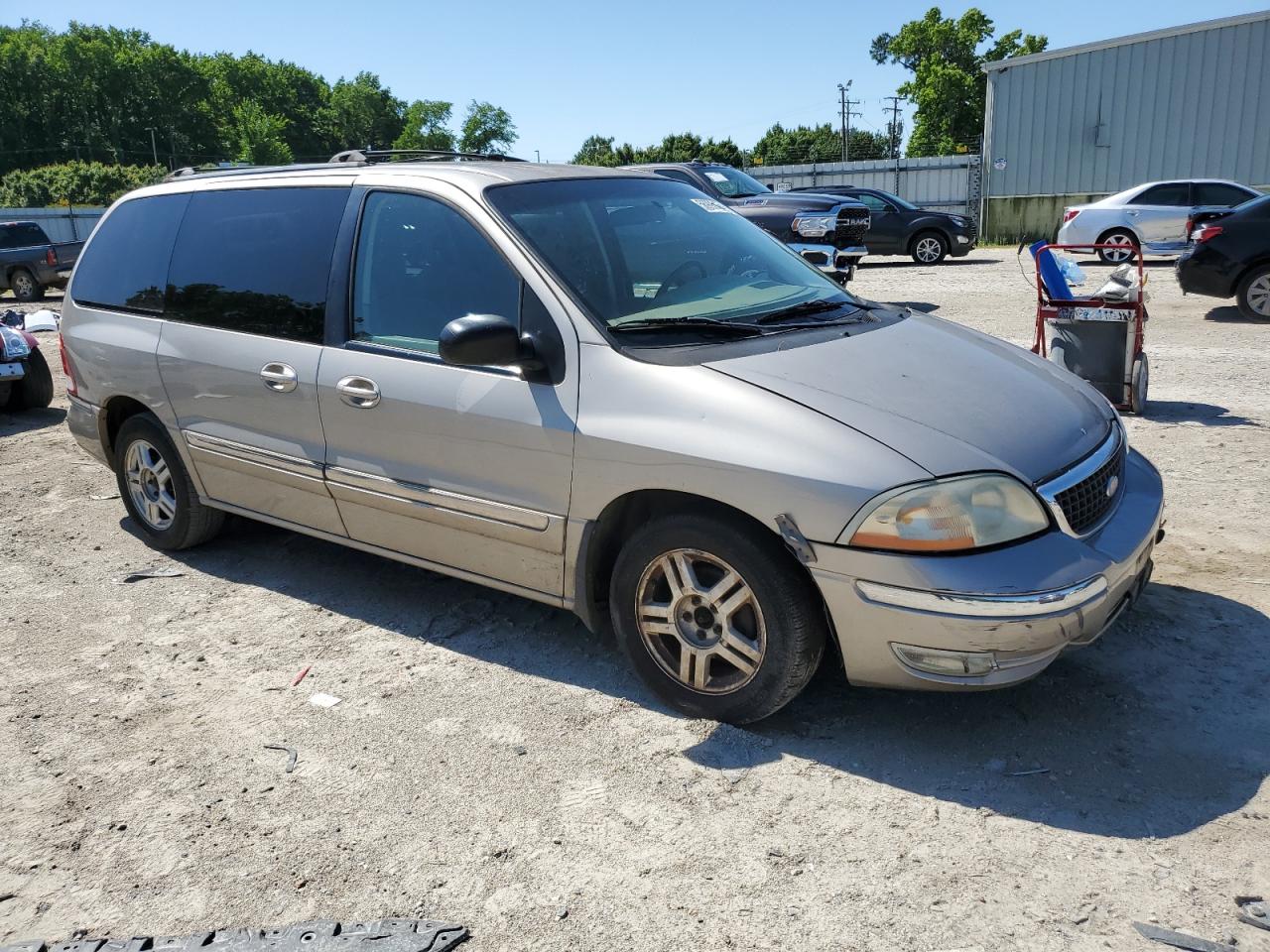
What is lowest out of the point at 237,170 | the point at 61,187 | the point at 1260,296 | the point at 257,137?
the point at 1260,296

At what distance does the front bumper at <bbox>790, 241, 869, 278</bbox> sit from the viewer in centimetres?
1340

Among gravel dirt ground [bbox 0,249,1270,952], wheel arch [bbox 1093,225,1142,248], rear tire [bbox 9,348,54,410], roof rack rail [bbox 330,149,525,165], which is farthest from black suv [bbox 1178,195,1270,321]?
rear tire [bbox 9,348,54,410]

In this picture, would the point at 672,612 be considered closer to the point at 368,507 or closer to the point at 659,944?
the point at 659,944

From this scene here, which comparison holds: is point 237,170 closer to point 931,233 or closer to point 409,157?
point 409,157

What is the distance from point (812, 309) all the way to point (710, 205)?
0.89 meters

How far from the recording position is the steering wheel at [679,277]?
12.9 feet

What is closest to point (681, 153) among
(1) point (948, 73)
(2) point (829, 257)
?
(1) point (948, 73)

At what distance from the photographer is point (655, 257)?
4.04m

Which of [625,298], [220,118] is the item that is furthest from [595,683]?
[220,118]

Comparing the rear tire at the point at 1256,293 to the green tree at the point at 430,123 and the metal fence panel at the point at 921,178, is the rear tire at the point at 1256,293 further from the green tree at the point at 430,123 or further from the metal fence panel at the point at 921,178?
the green tree at the point at 430,123

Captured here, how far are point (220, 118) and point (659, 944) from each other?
13023cm

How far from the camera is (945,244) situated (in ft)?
68.7

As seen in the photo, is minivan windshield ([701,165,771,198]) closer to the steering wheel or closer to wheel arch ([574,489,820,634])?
the steering wheel

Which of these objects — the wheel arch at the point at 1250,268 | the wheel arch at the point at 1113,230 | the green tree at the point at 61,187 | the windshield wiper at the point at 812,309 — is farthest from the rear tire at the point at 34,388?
the green tree at the point at 61,187
